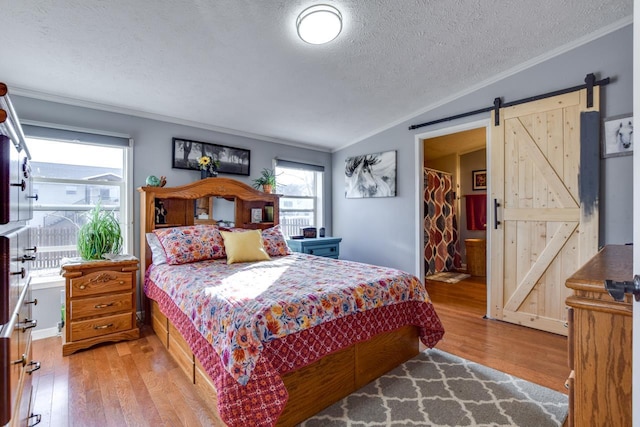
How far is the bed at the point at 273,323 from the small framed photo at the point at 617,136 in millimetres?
2059

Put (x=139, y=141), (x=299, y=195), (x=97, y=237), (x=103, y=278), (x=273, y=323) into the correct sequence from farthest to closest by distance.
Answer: (x=299, y=195) < (x=139, y=141) < (x=97, y=237) < (x=103, y=278) < (x=273, y=323)

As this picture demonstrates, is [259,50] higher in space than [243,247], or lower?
higher

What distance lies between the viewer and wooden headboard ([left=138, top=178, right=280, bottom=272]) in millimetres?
3135

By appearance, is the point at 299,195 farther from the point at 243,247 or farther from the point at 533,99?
the point at 533,99

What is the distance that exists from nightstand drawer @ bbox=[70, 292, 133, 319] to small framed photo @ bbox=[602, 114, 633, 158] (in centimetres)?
435

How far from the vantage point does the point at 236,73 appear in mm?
2781

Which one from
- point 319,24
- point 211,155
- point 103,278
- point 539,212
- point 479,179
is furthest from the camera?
point 479,179

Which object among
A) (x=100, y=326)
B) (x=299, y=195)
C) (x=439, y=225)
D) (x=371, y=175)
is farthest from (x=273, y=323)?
(x=439, y=225)

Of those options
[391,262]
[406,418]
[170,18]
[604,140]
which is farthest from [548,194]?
[170,18]

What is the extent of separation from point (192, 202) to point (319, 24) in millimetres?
2348

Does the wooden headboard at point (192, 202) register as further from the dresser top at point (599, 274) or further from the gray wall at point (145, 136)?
the dresser top at point (599, 274)

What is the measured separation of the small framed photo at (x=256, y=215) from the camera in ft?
13.0

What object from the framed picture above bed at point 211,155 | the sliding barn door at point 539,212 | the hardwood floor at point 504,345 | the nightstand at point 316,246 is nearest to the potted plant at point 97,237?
the framed picture above bed at point 211,155

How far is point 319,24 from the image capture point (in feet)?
7.05
